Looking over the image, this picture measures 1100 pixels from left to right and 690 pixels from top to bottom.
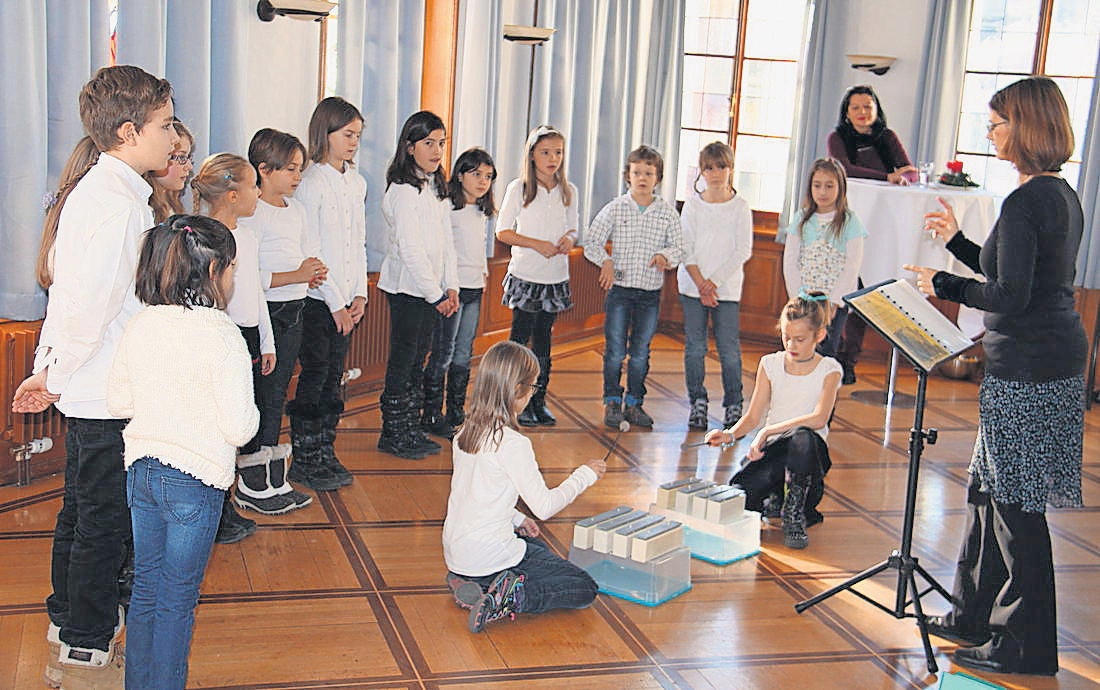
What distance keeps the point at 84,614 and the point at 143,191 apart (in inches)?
40.7

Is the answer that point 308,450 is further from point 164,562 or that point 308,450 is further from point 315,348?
point 164,562

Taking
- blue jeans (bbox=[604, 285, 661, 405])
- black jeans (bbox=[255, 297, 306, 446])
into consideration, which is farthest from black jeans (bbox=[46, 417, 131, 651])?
blue jeans (bbox=[604, 285, 661, 405])

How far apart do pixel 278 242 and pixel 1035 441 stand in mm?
2480

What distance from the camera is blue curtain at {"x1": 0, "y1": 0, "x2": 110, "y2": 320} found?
4.09 meters

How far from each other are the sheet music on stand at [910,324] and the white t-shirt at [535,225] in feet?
7.41

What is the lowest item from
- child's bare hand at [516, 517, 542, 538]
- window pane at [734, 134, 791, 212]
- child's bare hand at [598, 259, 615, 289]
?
child's bare hand at [516, 517, 542, 538]

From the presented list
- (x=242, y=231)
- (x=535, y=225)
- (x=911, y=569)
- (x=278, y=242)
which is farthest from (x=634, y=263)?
(x=911, y=569)

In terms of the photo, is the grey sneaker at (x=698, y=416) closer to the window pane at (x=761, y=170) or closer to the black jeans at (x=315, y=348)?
the black jeans at (x=315, y=348)

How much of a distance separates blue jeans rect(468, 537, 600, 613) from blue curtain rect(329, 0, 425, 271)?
105 inches

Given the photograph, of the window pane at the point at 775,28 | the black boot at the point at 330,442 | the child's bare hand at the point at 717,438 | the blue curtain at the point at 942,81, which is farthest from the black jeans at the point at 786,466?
the window pane at the point at 775,28

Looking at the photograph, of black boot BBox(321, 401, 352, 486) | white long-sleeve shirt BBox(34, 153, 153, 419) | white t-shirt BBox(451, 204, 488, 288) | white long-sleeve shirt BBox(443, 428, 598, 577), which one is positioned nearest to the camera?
white long-sleeve shirt BBox(34, 153, 153, 419)

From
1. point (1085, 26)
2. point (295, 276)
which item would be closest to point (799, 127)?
point (1085, 26)

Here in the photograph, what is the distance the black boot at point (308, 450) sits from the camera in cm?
452

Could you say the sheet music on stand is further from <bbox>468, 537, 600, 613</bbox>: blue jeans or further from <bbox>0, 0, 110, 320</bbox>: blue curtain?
<bbox>0, 0, 110, 320</bbox>: blue curtain
